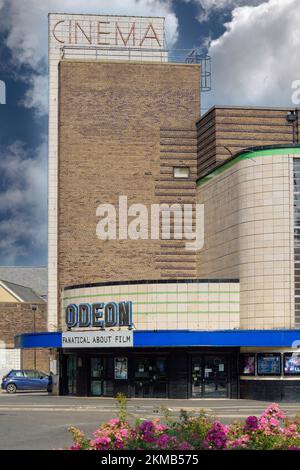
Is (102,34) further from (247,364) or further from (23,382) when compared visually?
(247,364)

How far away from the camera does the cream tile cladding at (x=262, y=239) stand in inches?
1710

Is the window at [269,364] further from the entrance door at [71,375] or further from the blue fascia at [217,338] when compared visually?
the entrance door at [71,375]

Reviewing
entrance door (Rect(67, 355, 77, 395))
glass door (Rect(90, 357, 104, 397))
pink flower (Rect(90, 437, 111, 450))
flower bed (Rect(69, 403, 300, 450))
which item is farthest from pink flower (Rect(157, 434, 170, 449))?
entrance door (Rect(67, 355, 77, 395))

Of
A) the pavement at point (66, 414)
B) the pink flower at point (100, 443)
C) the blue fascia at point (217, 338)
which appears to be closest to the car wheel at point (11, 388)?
the pavement at point (66, 414)

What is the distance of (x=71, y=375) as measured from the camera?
50281 mm

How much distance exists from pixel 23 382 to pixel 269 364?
21251mm

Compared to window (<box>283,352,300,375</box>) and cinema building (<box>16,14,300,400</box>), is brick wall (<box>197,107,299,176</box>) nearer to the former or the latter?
cinema building (<box>16,14,300,400</box>)

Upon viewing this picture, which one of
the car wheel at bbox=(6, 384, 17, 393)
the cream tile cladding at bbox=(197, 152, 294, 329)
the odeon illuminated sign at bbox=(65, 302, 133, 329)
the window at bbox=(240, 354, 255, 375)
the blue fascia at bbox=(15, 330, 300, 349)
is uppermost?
the cream tile cladding at bbox=(197, 152, 294, 329)

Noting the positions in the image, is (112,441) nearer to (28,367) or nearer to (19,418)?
(19,418)

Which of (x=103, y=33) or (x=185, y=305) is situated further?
(x=103, y=33)

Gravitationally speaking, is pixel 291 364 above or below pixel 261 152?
below

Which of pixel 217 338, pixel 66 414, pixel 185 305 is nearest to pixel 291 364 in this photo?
pixel 217 338

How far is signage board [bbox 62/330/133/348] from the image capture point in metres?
44.7

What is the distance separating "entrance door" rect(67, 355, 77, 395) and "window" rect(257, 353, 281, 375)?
1101 centimetres
